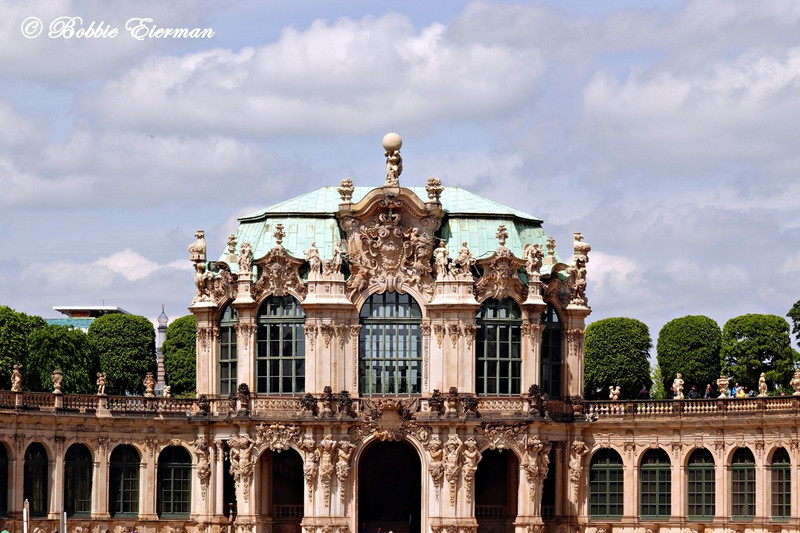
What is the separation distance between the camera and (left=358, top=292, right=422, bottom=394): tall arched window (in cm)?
10331

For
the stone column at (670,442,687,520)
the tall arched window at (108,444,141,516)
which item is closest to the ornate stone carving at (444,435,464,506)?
the stone column at (670,442,687,520)

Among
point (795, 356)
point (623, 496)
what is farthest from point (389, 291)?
point (795, 356)

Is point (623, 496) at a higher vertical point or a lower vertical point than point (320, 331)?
lower

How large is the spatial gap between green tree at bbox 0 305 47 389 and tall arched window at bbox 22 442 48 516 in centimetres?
2017

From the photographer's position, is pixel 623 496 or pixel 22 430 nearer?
pixel 22 430

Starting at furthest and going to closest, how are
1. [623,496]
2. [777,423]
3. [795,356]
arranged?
[795,356]
[623,496]
[777,423]

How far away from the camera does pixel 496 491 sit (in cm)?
10569

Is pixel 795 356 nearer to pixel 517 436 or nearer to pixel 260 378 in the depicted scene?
pixel 517 436

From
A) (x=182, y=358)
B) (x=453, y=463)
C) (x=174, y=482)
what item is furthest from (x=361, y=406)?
(x=182, y=358)

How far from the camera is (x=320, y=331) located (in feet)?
336

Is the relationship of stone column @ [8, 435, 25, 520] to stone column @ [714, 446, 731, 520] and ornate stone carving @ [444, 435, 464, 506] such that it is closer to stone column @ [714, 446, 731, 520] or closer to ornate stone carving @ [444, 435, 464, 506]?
ornate stone carving @ [444, 435, 464, 506]

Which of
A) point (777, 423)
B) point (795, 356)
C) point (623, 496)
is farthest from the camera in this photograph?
point (795, 356)

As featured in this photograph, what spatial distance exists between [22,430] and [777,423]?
36114 mm

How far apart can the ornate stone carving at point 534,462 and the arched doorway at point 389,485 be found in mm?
6666
